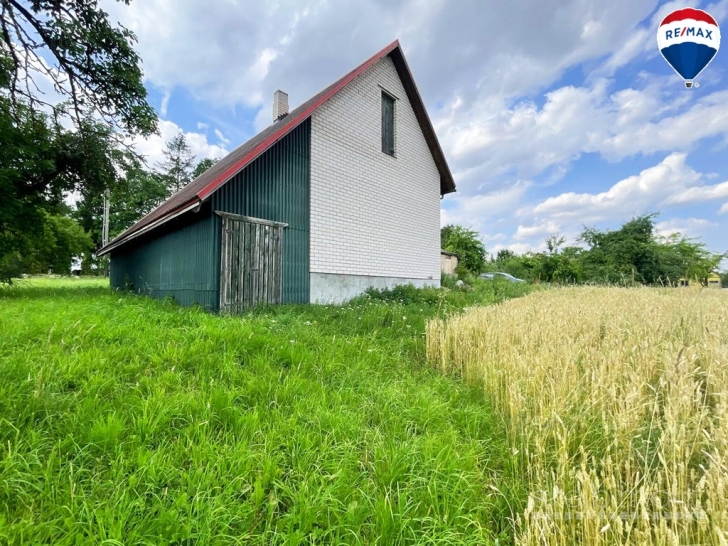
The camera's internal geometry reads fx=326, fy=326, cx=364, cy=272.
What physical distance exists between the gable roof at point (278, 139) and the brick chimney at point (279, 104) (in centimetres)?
84

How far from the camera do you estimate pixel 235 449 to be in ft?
7.09

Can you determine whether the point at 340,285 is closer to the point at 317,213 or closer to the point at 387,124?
the point at 317,213

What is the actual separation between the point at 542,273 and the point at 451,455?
29153 mm

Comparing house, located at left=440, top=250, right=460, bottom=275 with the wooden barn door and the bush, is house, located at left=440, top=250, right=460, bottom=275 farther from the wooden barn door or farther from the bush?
the wooden barn door

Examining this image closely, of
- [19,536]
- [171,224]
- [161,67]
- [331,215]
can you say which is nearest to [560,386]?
[19,536]

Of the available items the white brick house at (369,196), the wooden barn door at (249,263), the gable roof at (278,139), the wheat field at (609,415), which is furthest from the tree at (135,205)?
the wheat field at (609,415)

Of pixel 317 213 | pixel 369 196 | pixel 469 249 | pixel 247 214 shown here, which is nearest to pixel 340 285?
pixel 317 213

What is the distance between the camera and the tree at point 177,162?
39537mm

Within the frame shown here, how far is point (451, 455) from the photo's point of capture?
2207 millimetres

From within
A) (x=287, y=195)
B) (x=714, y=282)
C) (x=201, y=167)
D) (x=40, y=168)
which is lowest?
(x=714, y=282)

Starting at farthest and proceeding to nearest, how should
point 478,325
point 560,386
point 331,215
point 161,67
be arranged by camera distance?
point 161,67 < point 331,215 < point 478,325 < point 560,386

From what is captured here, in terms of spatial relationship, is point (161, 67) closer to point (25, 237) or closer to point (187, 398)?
point (25, 237)

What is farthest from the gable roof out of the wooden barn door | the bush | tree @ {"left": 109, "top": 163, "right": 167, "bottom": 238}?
tree @ {"left": 109, "top": 163, "right": 167, "bottom": 238}

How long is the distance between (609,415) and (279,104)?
13.8 m
